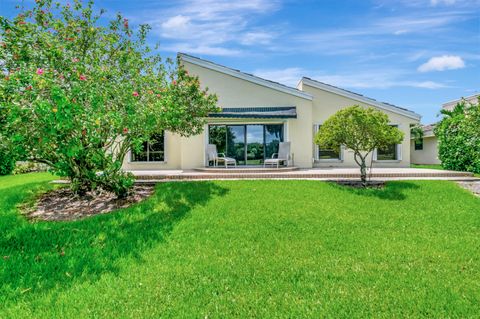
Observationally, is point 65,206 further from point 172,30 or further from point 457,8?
point 457,8

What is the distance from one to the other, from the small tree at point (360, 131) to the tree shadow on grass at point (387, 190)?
3.67 ft

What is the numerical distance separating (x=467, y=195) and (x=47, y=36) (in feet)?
58.5

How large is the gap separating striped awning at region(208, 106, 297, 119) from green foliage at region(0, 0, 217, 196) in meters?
5.08

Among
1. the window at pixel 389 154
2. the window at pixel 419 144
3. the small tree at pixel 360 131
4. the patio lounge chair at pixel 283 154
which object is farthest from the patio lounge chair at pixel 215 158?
the window at pixel 419 144

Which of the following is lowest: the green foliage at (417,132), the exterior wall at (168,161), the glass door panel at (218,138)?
the exterior wall at (168,161)

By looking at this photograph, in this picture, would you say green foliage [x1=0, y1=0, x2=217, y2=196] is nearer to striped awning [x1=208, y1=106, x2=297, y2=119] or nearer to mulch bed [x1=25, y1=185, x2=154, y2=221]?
→ mulch bed [x1=25, y1=185, x2=154, y2=221]

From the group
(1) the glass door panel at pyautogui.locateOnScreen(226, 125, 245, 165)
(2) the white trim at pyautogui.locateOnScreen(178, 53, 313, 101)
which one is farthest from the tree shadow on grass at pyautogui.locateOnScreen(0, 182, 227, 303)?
(2) the white trim at pyautogui.locateOnScreen(178, 53, 313, 101)

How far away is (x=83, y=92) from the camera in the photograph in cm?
897

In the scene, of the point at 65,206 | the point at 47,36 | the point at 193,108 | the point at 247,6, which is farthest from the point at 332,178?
the point at 47,36

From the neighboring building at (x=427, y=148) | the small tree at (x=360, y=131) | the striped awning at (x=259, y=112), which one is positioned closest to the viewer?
the small tree at (x=360, y=131)

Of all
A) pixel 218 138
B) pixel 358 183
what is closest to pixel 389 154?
pixel 358 183

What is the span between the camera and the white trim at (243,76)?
2120cm

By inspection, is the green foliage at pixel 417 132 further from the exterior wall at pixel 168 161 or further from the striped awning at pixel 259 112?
the exterior wall at pixel 168 161

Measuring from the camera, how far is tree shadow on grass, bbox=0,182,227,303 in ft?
19.2
